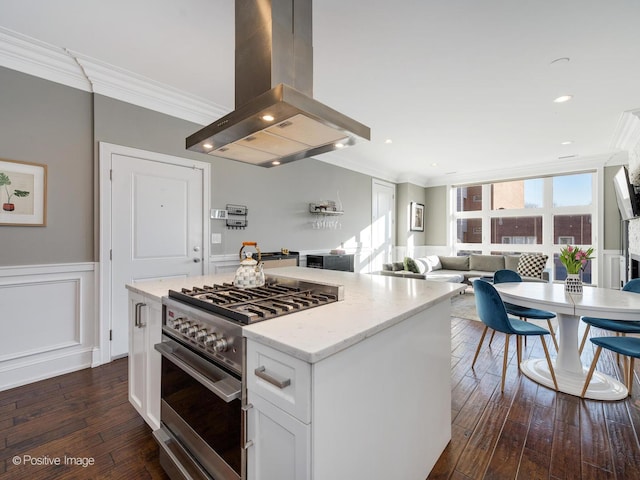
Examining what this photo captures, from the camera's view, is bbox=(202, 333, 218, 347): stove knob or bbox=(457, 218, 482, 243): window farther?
bbox=(457, 218, 482, 243): window

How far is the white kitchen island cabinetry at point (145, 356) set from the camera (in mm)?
1593

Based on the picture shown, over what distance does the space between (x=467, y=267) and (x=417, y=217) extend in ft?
5.43

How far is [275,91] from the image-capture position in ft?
3.90

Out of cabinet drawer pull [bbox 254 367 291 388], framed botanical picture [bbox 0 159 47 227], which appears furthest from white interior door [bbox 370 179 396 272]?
cabinet drawer pull [bbox 254 367 291 388]

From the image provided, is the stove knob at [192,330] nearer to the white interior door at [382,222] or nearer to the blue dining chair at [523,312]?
the blue dining chair at [523,312]

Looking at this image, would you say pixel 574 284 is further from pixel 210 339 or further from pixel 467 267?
pixel 467 267

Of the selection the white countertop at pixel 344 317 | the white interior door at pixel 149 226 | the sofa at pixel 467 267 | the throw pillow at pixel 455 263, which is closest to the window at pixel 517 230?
the sofa at pixel 467 267

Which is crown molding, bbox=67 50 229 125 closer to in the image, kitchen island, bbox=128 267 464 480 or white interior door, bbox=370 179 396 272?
kitchen island, bbox=128 267 464 480

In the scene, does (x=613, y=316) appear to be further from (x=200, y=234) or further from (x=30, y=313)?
(x=30, y=313)

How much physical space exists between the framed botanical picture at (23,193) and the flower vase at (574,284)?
4414 mm

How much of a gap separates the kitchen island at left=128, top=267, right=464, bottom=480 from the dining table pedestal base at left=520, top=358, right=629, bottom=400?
148 centimetres

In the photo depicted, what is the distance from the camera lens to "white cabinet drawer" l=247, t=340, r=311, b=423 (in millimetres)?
841

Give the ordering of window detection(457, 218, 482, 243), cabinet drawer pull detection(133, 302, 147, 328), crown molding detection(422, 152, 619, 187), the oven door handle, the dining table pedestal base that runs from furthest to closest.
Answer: window detection(457, 218, 482, 243) < crown molding detection(422, 152, 619, 187) < the dining table pedestal base < cabinet drawer pull detection(133, 302, 147, 328) < the oven door handle

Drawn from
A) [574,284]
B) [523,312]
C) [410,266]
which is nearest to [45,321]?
[523,312]
